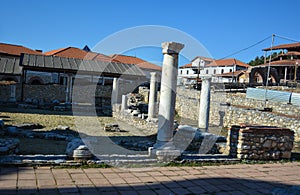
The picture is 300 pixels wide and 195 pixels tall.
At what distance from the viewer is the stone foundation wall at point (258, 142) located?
6465 mm

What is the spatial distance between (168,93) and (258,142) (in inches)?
105

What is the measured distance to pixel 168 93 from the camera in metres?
6.07

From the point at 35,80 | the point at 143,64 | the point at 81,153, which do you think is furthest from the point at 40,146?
the point at 143,64

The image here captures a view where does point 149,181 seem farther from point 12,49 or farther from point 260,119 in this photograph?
point 12,49

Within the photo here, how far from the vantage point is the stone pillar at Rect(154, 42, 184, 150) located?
5.95m

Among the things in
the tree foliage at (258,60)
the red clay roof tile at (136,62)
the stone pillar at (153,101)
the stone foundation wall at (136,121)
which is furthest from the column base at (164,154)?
the tree foliage at (258,60)

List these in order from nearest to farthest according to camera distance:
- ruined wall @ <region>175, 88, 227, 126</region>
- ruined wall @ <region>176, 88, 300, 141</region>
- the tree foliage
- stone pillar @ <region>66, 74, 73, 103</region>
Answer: ruined wall @ <region>176, 88, 300, 141</region> → ruined wall @ <region>175, 88, 227, 126</region> → stone pillar @ <region>66, 74, 73, 103</region> → the tree foliage

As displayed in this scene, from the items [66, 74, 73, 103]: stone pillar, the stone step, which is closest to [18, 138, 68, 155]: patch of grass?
the stone step

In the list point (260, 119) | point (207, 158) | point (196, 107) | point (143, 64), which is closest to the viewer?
point (207, 158)

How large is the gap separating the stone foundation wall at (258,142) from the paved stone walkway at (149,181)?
28.6 inches

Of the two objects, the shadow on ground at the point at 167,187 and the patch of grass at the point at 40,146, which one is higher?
the shadow on ground at the point at 167,187

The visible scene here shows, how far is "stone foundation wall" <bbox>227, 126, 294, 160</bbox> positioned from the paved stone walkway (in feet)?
2.38

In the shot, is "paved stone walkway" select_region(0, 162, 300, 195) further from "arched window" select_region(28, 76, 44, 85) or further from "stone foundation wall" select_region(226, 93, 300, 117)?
"arched window" select_region(28, 76, 44, 85)

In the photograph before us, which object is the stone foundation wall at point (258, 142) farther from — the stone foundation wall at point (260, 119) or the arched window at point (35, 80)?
the arched window at point (35, 80)
